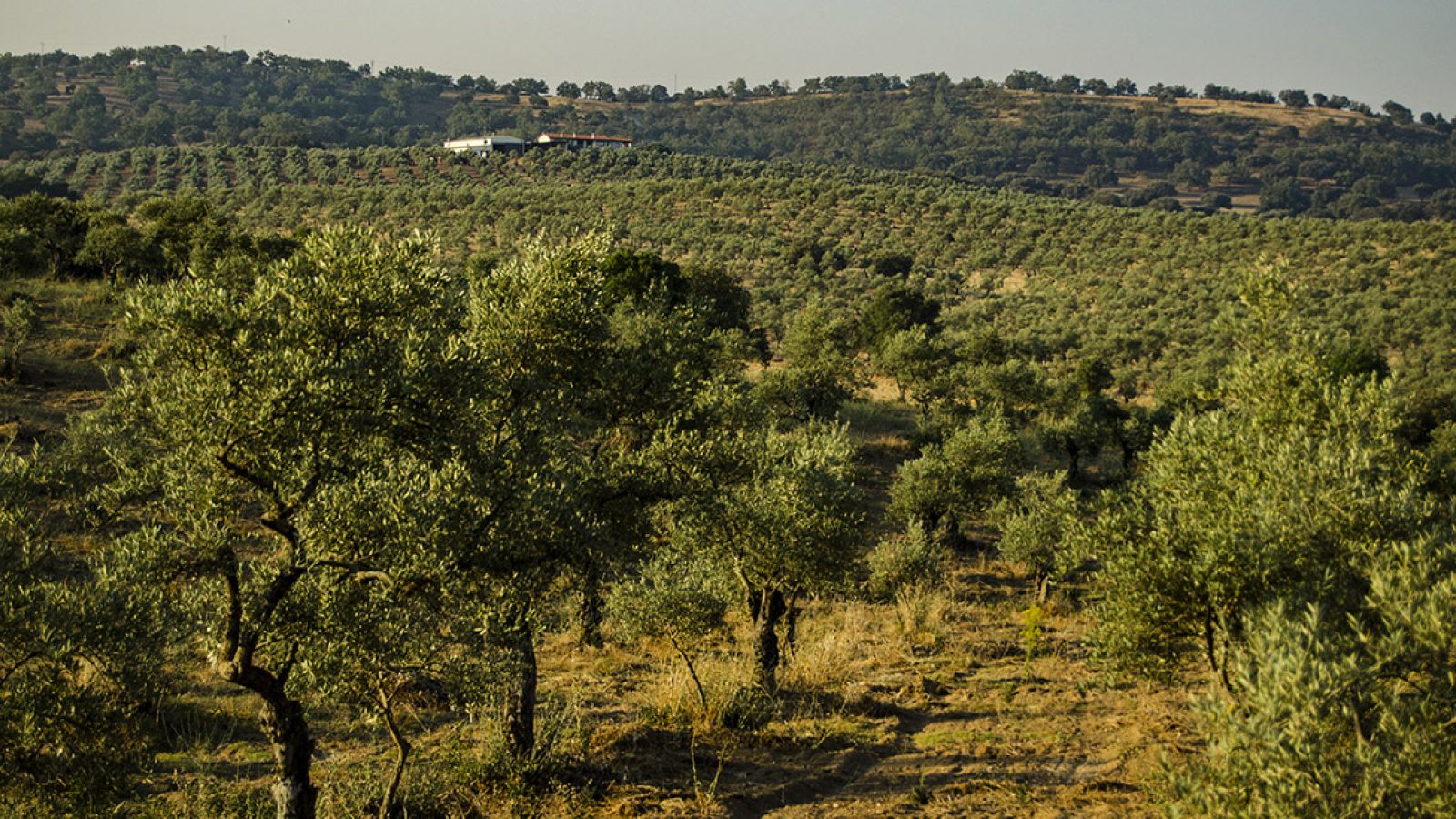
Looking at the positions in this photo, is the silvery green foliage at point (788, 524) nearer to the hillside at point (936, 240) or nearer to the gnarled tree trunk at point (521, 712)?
the gnarled tree trunk at point (521, 712)

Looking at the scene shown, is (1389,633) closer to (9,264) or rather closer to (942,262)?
(9,264)

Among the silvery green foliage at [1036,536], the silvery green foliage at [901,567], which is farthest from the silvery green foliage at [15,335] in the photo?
the silvery green foliage at [1036,536]

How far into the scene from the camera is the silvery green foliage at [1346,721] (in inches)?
273

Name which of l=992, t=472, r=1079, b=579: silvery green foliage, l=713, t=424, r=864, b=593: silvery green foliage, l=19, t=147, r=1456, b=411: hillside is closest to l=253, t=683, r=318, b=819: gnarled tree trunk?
l=713, t=424, r=864, b=593: silvery green foliage

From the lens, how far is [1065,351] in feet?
199

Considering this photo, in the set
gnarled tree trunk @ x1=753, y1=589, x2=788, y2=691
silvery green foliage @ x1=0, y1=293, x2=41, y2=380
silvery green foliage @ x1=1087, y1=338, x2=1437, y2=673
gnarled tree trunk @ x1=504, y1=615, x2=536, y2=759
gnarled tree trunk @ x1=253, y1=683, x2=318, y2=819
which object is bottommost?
gnarled tree trunk @ x1=753, y1=589, x2=788, y2=691

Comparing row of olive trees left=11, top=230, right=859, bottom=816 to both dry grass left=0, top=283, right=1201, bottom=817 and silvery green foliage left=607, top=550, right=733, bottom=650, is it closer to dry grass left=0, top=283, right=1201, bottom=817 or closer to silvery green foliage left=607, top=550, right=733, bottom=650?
silvery green foliage left=607, top=550, right=733, bottom=650

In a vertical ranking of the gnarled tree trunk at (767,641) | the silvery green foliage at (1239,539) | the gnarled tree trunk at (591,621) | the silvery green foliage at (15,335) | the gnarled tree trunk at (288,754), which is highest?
the silvery green foliage at (1239,539)

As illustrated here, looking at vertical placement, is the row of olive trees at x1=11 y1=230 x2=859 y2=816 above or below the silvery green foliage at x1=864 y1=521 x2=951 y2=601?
above

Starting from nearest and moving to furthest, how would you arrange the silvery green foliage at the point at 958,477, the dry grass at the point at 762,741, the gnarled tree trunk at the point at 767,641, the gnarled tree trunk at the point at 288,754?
the gnarled tree trunk at the point at 288,754 → the dry grass at the point at 762,741 → the gnarled tree trunk at the point at 767,641 → the silvery green foliage at the point at 958,477

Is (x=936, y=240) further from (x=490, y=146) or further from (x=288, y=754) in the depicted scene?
(x=288, y=754)

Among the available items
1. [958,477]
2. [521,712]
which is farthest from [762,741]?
[958,477]

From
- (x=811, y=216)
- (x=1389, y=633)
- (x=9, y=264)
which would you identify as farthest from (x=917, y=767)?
(x=811, y=216)

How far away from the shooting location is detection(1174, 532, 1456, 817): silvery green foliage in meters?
6.92
